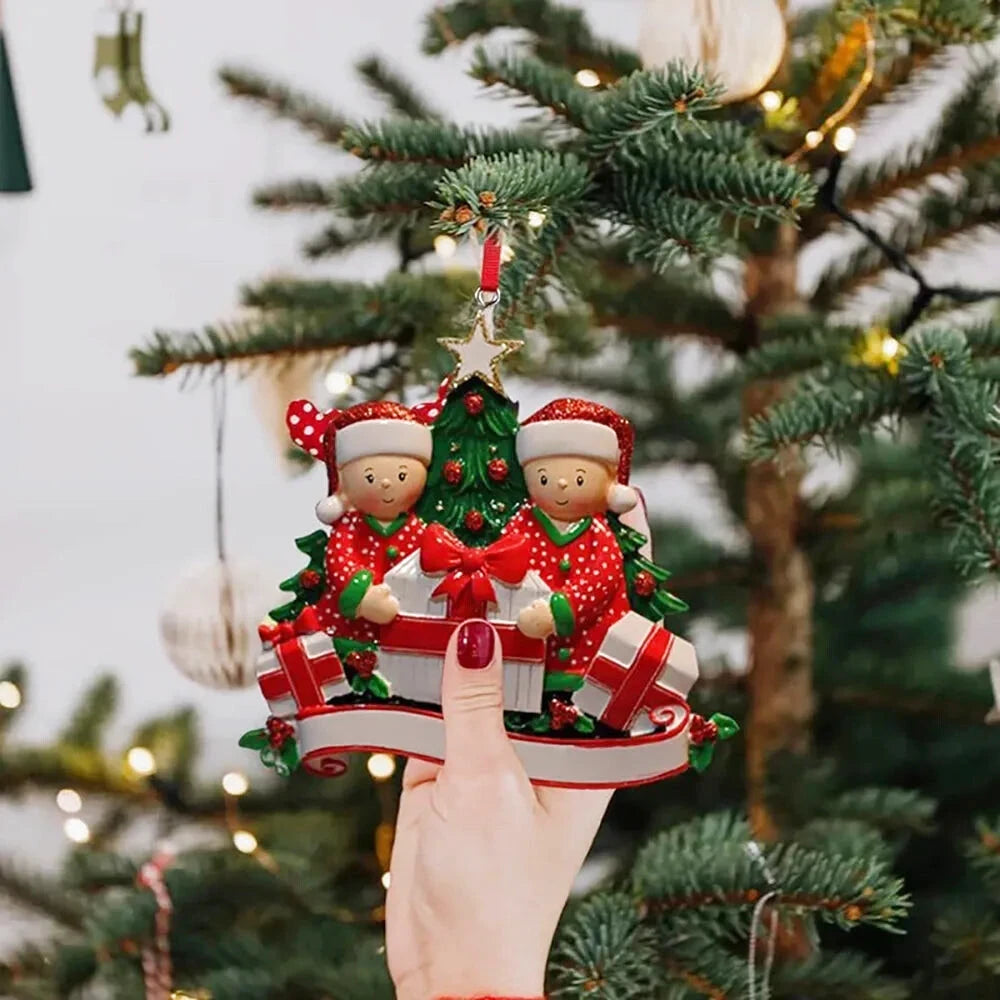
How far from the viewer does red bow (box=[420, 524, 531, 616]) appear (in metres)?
0.48

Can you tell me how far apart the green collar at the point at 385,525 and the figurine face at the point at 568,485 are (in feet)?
0.16

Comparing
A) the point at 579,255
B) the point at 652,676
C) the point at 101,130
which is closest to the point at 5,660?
the point at 101,130

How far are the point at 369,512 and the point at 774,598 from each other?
1.21 ft

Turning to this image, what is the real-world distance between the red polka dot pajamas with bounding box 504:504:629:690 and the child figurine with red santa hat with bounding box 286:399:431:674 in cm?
4

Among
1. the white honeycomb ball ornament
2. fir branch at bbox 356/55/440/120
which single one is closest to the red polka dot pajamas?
the white honeycomb ball ornament

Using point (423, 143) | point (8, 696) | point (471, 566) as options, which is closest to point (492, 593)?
point (471, 566)

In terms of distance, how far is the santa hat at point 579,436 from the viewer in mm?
488

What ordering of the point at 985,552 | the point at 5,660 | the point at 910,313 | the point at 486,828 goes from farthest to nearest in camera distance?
1. the point at 5,660
2. the point at 910,313
3. the point at 985,552
4. the point at 486,828

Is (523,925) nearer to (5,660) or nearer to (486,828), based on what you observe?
(486,828)

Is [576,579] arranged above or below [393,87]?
below

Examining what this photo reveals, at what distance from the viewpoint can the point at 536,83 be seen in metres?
0.63

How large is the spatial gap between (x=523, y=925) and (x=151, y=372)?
346mm

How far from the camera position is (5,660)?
48.6 inches

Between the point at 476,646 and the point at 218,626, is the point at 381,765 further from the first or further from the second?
the point at 476,646
